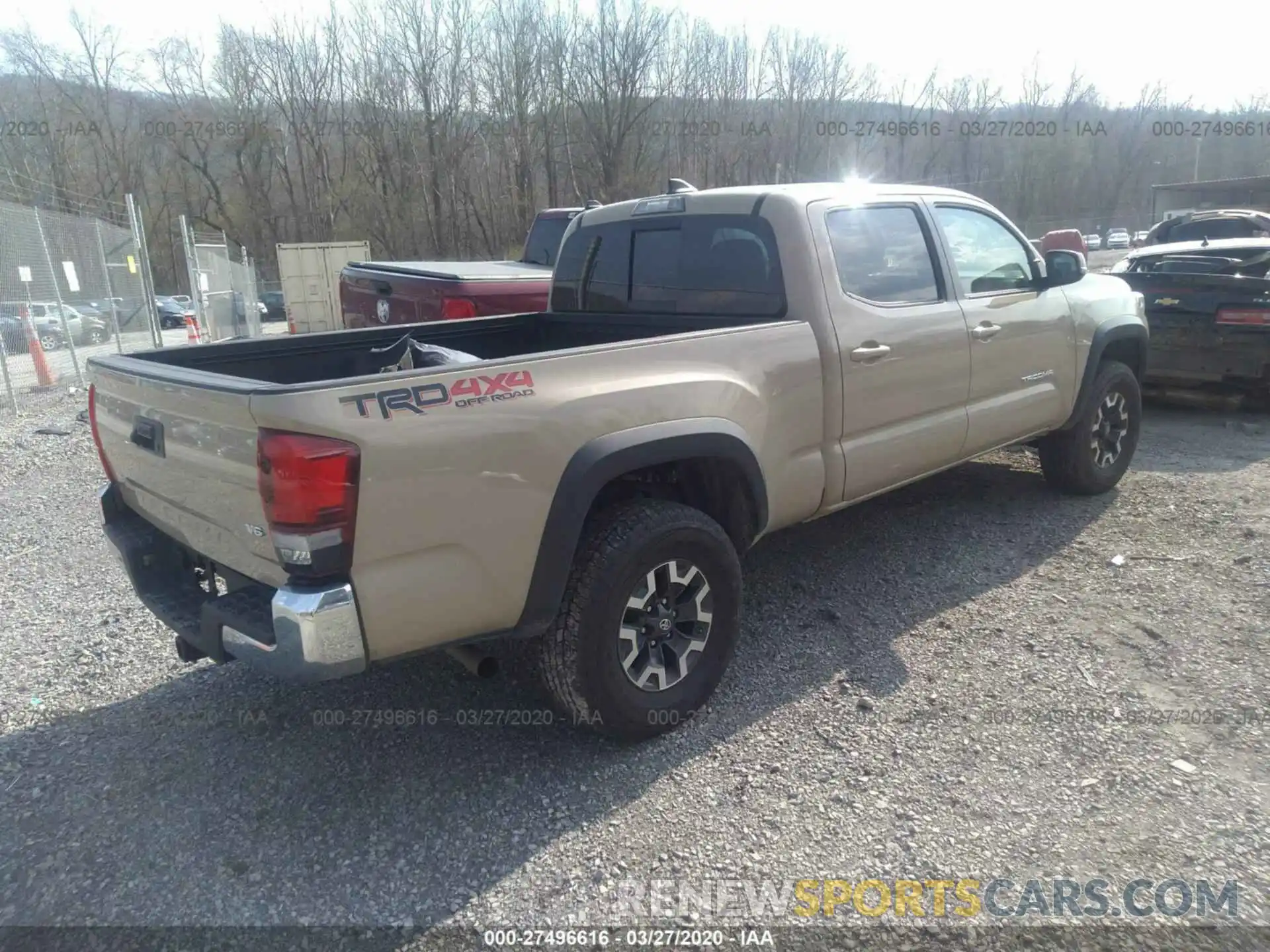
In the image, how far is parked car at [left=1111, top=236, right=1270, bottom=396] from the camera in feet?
23.9

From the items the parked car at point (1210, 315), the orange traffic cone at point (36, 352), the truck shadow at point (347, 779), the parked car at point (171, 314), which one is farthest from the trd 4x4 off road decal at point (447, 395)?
the parked car at point (171, 314)

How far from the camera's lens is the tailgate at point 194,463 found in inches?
96.4

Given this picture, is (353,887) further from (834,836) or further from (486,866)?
(834,836)

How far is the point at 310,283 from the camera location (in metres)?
23.8

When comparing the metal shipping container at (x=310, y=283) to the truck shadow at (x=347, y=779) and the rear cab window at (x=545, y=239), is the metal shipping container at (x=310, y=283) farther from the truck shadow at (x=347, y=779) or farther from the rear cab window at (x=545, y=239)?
the truck shadow at (x=347, y=779)

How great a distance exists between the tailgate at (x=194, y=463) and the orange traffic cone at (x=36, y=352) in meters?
10.0

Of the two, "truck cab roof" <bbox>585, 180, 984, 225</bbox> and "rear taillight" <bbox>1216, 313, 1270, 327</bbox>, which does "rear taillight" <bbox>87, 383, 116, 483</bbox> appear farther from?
"rear taillight" <bbox>1216, 313, 1270, 327</bbox>

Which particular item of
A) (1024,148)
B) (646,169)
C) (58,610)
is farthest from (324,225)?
(58,610)

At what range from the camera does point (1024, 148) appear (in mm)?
53375

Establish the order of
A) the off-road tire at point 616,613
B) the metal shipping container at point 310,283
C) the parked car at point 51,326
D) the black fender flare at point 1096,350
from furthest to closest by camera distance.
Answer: the metal shipping container at point 310,283 → the parked car at point 51,326 → the black fender flare at point 1096,350 → the off-road tire at point 616,613

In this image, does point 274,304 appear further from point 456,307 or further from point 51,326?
point 456,307

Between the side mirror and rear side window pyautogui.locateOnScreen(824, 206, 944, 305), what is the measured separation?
99 cm

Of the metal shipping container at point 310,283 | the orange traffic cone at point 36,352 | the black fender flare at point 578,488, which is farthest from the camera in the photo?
the metal shipping container at point 310,283

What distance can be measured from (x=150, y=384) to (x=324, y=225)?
164 feet
